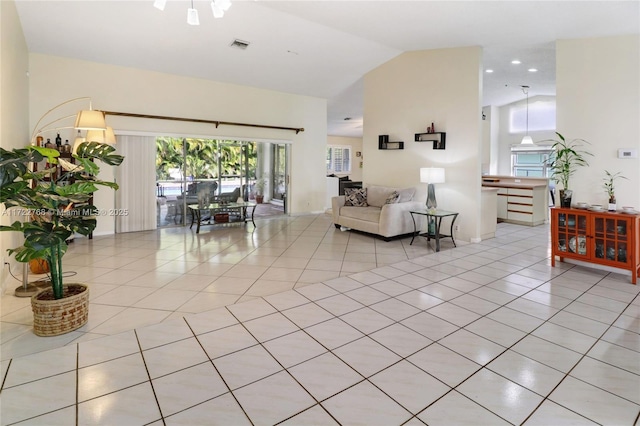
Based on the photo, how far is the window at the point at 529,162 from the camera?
986 cm

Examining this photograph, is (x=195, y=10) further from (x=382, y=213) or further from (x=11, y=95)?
(x=382, y=213)

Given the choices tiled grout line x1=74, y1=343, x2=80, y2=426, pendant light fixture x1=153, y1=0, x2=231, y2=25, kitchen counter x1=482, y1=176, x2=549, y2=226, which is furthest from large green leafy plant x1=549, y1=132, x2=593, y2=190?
tiled grout line x1=74, y1=343, x2=80, y2=426

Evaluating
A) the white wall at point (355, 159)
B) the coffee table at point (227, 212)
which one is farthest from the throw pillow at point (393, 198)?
the white wall at point (355, 159)

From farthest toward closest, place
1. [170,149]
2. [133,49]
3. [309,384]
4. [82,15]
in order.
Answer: [170,149]
[133,49]
[82,15]
[309,384]

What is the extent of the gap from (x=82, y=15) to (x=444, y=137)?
18.6ft

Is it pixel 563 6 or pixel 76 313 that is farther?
pixel 563 6

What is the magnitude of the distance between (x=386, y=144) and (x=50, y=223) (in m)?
5.74

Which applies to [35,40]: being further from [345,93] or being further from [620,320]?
[620,320]

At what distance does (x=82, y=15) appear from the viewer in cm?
472

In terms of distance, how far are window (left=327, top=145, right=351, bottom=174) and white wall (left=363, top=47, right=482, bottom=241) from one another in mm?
8090

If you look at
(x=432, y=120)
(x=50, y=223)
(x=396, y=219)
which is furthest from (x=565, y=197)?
(x=50, y=223)

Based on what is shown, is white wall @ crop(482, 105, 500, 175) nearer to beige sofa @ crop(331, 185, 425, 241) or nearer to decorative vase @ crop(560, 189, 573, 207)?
beige sofa @ crop(331, 185, 425, 241)

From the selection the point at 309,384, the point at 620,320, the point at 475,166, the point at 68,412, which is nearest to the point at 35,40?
the point at 68,412

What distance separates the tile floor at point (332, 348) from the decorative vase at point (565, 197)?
32.0 inches
